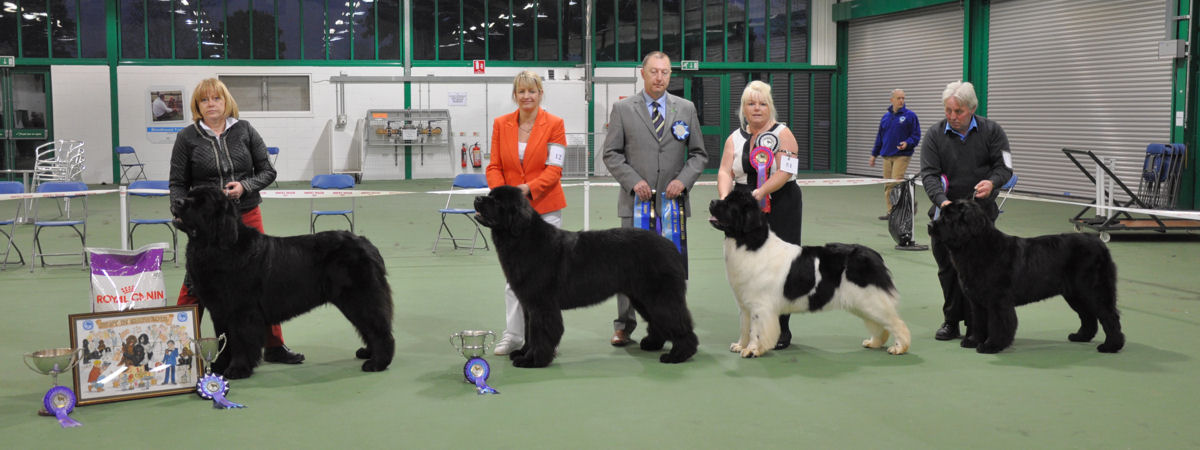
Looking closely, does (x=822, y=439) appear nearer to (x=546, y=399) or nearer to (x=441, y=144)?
(x=546, y=399)

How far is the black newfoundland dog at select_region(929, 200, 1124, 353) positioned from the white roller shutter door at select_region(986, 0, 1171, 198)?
979cm

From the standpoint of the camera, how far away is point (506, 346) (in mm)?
5199

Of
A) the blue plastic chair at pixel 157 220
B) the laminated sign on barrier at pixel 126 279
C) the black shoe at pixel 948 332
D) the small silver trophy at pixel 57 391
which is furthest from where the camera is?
the blue plastic chair at pixel 157 220

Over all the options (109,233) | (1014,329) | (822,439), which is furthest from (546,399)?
(109,233)

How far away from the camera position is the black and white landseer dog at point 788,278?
16.0 feet

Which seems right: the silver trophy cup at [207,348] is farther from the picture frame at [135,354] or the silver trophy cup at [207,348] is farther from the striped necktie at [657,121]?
the striped necktie at [657,121]

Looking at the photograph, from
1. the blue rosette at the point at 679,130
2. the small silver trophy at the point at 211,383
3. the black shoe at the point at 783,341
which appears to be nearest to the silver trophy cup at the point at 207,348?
the small silver trophy at the point at 211,383

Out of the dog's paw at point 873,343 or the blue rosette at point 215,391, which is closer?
the blue rosette at point 215,391

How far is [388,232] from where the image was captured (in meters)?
11.2

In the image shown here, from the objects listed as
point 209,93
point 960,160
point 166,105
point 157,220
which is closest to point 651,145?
point 960,160

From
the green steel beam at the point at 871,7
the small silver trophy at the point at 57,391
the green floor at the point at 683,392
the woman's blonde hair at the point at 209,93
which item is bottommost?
the green floor at the point at 683,392

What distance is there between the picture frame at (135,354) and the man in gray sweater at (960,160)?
397 cm

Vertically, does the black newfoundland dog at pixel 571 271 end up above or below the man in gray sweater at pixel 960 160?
below

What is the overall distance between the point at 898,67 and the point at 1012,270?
15.9 meters
